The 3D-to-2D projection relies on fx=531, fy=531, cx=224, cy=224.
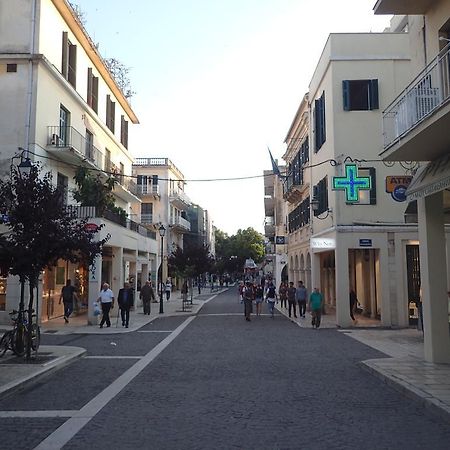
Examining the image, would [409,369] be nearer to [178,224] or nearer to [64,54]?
[64,54]

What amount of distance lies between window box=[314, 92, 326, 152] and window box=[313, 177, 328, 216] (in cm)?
184

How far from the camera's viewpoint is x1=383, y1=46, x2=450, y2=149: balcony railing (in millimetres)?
9234

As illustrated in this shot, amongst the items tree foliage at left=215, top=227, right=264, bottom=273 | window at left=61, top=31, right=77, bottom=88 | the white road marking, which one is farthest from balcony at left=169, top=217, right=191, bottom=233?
the white road marking

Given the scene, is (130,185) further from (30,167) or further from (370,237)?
(30,167)

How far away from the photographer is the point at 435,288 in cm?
1149

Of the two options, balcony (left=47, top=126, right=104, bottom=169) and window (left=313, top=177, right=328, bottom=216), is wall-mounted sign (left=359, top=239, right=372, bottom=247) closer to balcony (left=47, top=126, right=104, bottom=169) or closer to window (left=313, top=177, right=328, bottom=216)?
window (left=313, top=177, right=328, bottom=216)

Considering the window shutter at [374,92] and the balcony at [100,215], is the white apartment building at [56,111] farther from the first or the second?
the window shutter at [374,92]

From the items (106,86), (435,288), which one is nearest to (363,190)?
(435,288)

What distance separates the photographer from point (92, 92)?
28.7m

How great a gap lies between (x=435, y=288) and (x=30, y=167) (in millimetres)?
9920

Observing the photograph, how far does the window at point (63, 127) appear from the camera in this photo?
76.6ft

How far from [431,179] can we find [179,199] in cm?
4888

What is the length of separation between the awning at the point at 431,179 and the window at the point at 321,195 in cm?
1119

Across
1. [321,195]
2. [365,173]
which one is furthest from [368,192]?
[321,195]
